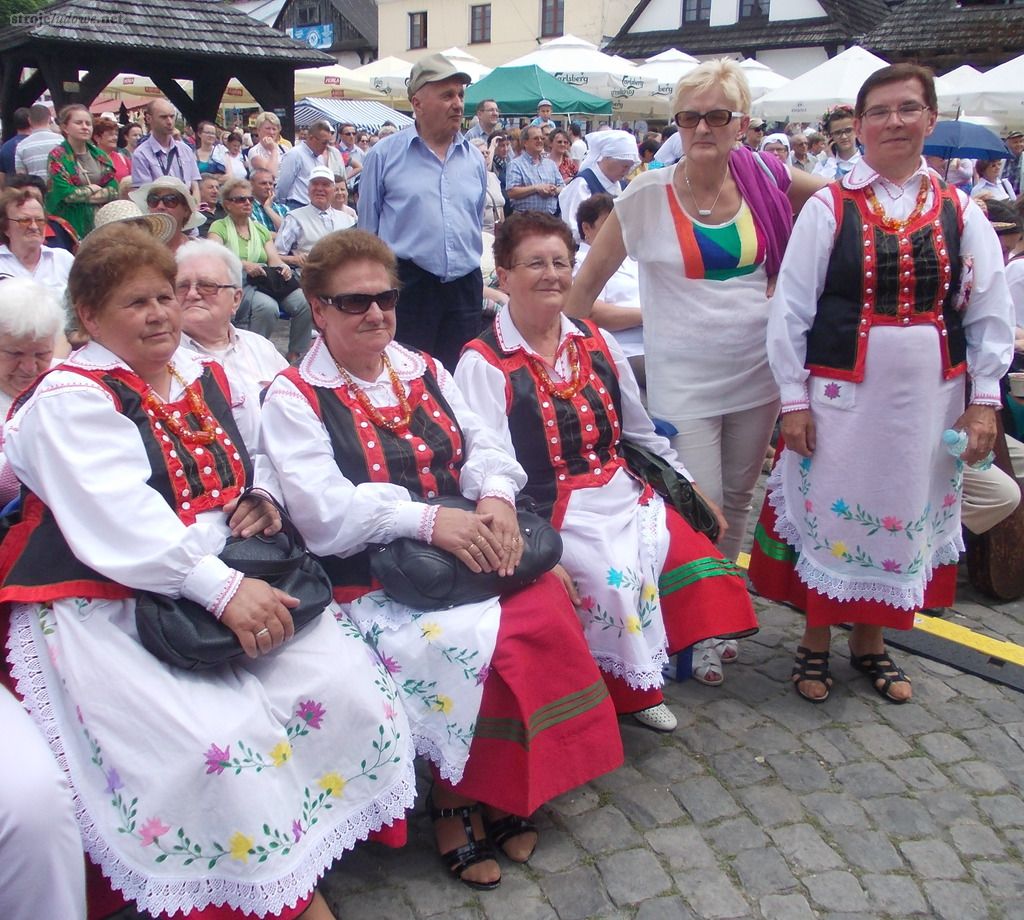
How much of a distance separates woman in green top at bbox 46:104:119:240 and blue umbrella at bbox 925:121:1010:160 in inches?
387

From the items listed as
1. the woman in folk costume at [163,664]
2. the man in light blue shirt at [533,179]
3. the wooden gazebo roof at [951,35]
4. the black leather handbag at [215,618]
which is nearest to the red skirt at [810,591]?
the woman in folk costume at [163,664]

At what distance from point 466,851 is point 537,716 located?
421 mm

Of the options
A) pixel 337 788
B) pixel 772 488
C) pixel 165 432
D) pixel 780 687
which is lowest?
pixel 780 687

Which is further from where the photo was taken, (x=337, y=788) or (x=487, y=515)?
(x=487, y=515)

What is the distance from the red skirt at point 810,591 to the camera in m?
3.45

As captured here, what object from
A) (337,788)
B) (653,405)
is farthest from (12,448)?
(653,405)

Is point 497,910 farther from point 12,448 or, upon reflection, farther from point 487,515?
point 12,448

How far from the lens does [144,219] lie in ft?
10.8

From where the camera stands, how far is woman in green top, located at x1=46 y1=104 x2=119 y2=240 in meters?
7.57

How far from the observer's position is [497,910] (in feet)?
8.21

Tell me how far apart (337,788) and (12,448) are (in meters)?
1.14

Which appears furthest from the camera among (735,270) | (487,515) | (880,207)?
(735,270)

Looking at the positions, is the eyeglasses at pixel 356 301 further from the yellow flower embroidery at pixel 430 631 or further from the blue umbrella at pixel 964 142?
the blue umbrella at pixel 964 142
